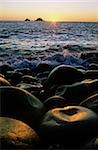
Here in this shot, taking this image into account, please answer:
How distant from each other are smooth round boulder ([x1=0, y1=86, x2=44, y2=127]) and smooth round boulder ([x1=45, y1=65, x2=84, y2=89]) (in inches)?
88.4

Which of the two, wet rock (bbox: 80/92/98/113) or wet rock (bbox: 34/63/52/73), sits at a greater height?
wet rock (bbox: 80/92/98/113)

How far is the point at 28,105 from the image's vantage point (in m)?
4.69

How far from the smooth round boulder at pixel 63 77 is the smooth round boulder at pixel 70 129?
106 inches

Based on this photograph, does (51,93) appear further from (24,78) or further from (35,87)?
(24,78)

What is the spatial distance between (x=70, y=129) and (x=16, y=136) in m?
0.70

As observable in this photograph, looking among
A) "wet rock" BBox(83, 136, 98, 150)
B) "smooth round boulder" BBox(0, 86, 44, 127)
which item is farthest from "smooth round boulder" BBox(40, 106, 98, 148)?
"smooth round boulder" BBox(0, 86, 44, 127)

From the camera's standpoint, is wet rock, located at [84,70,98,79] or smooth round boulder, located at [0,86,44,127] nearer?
smooth round boulder, located at [0,86,44,127]

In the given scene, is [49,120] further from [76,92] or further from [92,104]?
[76,92]

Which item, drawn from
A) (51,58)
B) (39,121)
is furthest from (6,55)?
(39,121)

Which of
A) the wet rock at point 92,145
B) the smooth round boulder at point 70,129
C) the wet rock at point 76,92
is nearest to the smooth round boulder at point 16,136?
the smooth round boulder at point 70,129

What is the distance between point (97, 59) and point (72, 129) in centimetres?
946

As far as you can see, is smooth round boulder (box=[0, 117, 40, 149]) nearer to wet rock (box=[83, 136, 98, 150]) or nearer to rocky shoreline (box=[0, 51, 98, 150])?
rocky shoreline (box=[0, 51, 98, 150])

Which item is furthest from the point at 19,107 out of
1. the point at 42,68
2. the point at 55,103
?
the point at 42,68

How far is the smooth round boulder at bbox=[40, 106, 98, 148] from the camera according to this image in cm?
406
